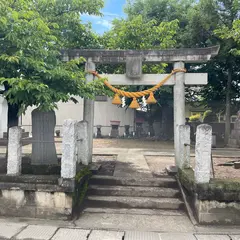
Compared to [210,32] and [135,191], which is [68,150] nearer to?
[135,191]

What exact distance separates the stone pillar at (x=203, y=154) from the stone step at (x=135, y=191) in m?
1.11

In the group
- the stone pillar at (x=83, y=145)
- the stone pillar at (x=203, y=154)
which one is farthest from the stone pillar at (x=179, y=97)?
the stone pillar at (x=83, y=145)

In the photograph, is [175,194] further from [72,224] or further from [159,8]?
[159,8]

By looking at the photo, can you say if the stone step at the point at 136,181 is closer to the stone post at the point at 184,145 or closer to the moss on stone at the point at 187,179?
the moss on stone at the point at 187,179

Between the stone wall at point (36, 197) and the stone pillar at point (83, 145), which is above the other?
the stone pillar at point (83, 145)

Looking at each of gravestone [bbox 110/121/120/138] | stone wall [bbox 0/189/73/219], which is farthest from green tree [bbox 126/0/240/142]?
stone wall [bbox 0/189/73/219]

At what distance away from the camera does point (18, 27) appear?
17.0ft

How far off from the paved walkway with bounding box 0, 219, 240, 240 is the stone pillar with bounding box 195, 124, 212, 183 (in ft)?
3.12

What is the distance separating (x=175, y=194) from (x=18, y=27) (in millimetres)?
5065

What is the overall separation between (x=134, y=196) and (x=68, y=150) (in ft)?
6.48

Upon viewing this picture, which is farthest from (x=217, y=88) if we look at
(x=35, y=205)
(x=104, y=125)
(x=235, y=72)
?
(x=35, y=205)

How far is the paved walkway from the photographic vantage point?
4.14m

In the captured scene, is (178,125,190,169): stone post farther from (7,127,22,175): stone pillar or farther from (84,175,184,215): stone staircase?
(7,127,22,175): stone pillar

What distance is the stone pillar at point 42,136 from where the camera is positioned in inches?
248
